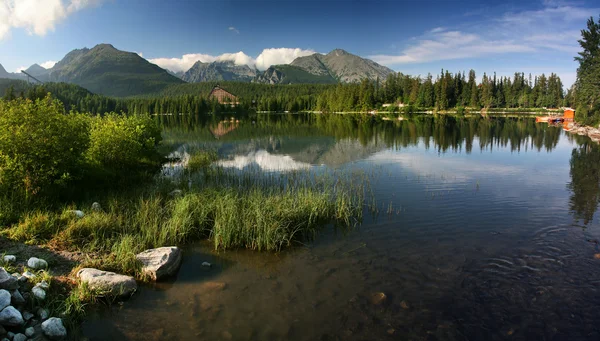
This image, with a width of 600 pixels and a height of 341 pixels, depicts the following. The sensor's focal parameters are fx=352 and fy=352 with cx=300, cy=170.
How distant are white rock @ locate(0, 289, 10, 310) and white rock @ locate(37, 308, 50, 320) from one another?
736 millimetres

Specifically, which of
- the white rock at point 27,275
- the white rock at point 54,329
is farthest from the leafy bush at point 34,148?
the white rock at point 54,329

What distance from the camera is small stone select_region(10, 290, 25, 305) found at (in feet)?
25.3

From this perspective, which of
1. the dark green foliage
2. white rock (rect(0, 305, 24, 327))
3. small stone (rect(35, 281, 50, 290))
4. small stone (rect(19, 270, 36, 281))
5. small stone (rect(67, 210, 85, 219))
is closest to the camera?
white rock (rect(0, 305, 24, 327))

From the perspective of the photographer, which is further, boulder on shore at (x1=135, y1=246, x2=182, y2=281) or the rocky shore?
the rocky shore

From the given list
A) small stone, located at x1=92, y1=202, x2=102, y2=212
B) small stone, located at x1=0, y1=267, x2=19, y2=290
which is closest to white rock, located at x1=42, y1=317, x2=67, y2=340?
small stone, located at x1=0, y1=267, x2=19, y2=290

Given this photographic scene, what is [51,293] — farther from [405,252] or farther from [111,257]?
[405,252]

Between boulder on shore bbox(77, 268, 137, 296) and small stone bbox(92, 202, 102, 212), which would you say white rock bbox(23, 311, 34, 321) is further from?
small stone bbox(92, 202, 102, 212)

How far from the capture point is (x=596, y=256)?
37.8 ft

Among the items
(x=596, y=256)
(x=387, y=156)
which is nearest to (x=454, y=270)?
(x=596, y=256)

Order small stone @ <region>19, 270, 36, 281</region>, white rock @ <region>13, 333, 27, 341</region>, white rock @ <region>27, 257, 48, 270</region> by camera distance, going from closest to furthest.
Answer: white rock @ <region>13, 333, 27, 341</region> → small stone @ <region>19, 270, 36, 281</region> → white rock @ <region>27, 257, 48, 270</region>

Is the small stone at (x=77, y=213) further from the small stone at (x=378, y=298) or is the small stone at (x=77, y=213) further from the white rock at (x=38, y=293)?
the small stone at (x=378, y=298)

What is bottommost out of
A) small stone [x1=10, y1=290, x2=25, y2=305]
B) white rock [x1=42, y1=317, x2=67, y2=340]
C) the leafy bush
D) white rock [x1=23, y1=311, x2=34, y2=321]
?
white rock [x1=42, y1=317, x2=67, y2=340]

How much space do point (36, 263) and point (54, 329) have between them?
3162mm

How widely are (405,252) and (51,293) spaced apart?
34.0 feet
